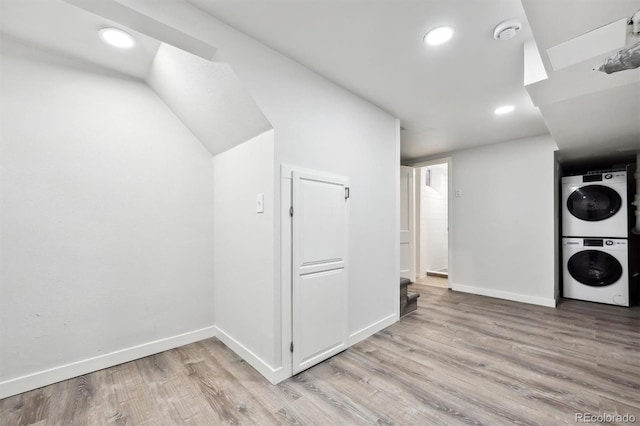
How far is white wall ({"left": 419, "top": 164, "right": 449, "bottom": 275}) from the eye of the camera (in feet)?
18.6

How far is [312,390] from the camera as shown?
183 cm

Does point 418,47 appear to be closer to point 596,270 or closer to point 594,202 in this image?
point 594,202

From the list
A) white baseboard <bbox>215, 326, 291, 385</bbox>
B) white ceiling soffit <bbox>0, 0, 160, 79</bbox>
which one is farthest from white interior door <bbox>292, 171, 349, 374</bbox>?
white ceiling soffit <bbox>0, 0, 160, 79</bbox>

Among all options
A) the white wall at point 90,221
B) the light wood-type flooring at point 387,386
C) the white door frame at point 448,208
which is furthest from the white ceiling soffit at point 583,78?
the white wall at point 90,221

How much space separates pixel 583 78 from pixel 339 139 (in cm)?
169

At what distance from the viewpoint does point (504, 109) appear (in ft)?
9.48

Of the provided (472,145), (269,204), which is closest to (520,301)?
(472,145)

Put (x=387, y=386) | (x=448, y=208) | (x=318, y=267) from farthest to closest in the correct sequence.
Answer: (x=448, y=208)
(x=318, y=267)
(x=387, y=386)

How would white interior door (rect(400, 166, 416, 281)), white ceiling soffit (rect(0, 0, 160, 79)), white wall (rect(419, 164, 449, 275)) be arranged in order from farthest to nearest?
white wall (rect(419, 164, 449, 275)) < white interior door (rect(400, 166, 416, 281)) < white ceiling soffit (rect(0, 0, 160, 79))

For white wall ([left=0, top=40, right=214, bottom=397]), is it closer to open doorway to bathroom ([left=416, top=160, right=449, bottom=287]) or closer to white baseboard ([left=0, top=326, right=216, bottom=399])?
white baseboard ([left=0, top=326, right=216, bottom=399])

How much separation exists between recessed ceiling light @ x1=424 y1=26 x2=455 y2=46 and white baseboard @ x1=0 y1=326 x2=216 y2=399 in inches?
121

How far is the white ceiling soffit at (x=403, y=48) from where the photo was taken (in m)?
1.53

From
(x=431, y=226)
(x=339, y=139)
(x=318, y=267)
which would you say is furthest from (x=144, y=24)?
(x=431, y=226)

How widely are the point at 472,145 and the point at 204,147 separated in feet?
12.6
